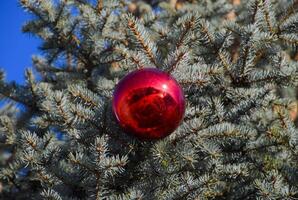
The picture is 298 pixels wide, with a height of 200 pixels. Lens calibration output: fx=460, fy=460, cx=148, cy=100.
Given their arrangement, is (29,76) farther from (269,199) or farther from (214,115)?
(269,199)

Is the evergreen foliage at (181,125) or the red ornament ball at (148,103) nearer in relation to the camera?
the red ornament ball at (148,103)

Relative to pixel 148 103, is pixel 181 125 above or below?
below

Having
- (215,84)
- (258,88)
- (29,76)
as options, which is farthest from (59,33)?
(258,88)

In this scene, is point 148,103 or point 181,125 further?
point 181,125

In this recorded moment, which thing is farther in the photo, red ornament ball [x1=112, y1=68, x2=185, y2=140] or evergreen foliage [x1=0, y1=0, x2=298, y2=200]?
evergreen foliage [x1=0, y1=0, x2=298, y2=200]
